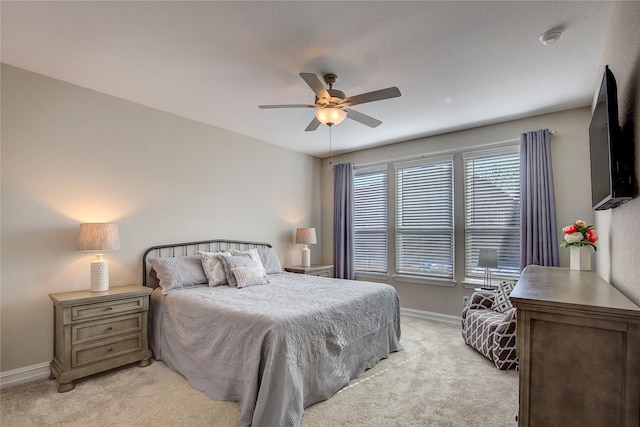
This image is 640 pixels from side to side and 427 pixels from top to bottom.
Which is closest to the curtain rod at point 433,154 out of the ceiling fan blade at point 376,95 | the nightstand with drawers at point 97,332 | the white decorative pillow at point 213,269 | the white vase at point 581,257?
the white vase at point 581,257

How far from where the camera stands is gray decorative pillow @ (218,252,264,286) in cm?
363

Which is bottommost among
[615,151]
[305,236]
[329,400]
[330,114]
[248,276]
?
[329,400]

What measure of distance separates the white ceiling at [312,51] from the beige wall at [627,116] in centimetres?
29

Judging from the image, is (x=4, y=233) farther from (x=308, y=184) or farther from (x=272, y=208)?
(x=308, y=184)

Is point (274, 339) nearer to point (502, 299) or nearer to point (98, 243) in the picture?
point (98, 243)

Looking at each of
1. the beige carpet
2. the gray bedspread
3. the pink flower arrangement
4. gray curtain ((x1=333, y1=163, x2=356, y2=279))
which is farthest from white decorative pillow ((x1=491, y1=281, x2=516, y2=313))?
gray curtain ((x1=333, y1=163, x2=356, y2=279))

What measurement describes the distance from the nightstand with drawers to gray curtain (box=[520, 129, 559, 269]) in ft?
14.2

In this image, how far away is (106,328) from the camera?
2.95 m

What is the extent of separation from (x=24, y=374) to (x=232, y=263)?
6.59 ft

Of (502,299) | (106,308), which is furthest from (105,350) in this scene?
(502,299)

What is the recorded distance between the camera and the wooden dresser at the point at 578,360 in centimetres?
129

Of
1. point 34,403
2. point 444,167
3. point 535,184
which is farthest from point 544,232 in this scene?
point 34,403

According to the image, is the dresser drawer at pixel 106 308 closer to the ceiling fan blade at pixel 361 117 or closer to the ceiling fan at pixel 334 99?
the ceiling fan at pixel 334 99

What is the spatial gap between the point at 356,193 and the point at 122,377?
4199 mm
